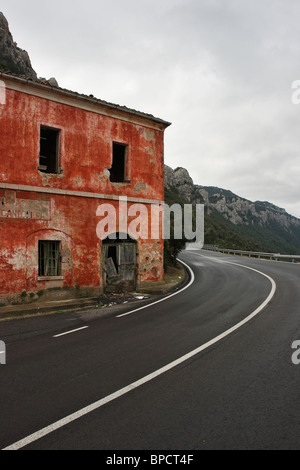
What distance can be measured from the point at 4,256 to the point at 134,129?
847 cm

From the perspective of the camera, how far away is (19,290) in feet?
35.6

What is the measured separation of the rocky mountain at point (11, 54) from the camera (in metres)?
54.5

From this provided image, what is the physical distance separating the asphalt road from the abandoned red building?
3.76 meters

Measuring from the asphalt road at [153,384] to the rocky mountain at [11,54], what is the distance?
5995 centimetres

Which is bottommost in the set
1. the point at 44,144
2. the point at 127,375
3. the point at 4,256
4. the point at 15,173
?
the point at 127,375

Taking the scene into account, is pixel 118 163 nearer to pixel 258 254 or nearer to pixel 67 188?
pixel 67 188

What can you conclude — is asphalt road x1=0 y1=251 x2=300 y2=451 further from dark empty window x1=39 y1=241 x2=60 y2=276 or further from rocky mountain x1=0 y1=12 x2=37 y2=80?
rocky mountain x1=0 y1=12 x2=37 y2=80

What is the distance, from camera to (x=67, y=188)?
1211 cm

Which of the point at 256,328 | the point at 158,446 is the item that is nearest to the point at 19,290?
the point at 256,328

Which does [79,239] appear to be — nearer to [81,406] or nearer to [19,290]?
[19,290]

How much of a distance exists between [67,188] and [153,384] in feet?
31.1

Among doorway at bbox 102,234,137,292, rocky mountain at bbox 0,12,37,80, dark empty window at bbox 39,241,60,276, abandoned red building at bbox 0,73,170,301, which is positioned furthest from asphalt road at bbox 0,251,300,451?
rocky mountain at bbox 0,12,37,80

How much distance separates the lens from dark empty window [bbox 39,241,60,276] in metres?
11.7

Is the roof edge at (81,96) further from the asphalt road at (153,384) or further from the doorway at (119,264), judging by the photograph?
the asphalt road at (153,384)
